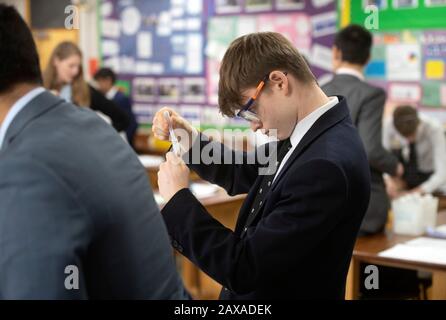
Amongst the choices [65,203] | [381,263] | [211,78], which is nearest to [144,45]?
[211,78]

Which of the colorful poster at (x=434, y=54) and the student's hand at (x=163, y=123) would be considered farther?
the colorful poster at (x=434, y=54)

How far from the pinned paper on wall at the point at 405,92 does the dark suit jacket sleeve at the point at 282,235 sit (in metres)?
3.72

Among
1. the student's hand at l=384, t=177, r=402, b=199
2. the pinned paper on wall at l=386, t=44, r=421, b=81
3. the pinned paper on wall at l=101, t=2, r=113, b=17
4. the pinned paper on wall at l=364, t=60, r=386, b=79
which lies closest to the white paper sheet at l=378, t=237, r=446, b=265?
the student's hand at l=384, t=177, r=402, b=199

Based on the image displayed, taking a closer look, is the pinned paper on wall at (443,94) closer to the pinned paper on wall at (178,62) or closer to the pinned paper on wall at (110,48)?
the pinned paper on wall at (178,62)

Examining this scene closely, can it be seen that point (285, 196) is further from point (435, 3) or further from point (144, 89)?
point (144, 89)

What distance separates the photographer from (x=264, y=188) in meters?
Answer: 1.42

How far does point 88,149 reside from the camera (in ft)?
3.25

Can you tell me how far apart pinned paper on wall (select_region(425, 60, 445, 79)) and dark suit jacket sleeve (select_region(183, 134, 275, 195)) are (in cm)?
336

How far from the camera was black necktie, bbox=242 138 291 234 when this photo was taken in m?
1.38

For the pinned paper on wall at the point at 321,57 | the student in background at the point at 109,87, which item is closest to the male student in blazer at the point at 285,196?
the pinned paper on wall at the point at 321,57

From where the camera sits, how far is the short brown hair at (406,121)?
403cm

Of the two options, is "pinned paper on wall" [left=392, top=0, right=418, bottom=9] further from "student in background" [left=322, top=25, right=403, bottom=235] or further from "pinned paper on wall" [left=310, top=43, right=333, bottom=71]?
"student in background" [left=322, top=25, right=403, bottom=235]
